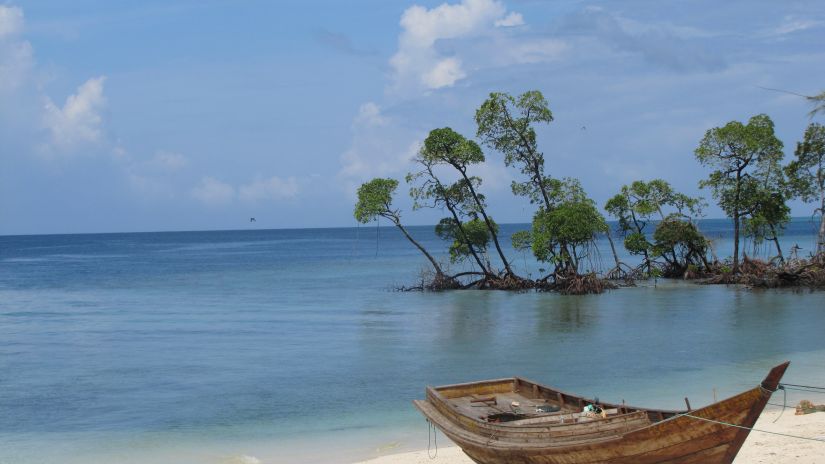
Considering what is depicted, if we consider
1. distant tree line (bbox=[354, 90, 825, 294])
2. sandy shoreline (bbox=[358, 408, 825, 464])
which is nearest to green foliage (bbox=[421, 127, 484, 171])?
distant tree line (bbox=[354, 90, 825, 294])

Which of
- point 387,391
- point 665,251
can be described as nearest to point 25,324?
point 387,391

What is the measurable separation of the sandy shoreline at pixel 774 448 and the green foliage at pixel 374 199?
21850mm

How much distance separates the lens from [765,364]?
57.0ft

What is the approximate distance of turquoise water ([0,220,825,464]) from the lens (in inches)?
517

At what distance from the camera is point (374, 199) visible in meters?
33.7

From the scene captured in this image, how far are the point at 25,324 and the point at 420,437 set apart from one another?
67.3 ft

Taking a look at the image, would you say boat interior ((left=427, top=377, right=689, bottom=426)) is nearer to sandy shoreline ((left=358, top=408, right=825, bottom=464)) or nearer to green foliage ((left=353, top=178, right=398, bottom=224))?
sandy shoreline ((left=358, top=408, right=825, bottom=464))

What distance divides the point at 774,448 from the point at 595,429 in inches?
121

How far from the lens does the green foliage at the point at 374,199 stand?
33.8 metres

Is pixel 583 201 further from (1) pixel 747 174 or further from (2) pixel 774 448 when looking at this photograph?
(2) pixel 774 448

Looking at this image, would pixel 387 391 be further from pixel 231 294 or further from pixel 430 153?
pixel 231 294

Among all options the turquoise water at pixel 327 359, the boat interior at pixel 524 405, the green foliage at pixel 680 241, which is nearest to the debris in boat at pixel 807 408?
the turquoise water at pixel 327 359

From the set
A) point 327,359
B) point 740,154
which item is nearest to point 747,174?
point 740,154

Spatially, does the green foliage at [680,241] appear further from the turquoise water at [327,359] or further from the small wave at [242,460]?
the small wave at [242,460]
